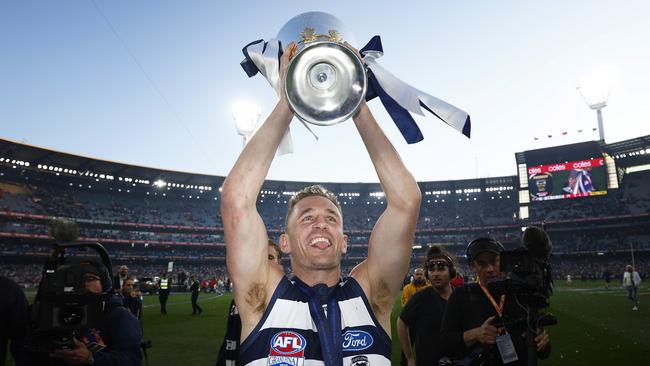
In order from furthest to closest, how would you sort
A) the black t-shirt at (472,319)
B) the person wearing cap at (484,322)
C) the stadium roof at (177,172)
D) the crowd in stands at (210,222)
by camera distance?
the crowd in stands at (210,222) < the stadium roof at (177,172) < the black t-shirt at (472,319) < the person wearing cap at (484,322)

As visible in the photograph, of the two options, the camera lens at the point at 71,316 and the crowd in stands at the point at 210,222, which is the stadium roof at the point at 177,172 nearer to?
the crowd in stands at the point at 210,222

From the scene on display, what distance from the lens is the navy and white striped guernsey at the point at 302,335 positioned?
2.17 meters

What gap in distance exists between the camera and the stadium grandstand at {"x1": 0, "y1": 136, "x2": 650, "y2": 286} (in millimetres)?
46719

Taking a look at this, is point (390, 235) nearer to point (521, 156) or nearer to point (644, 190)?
point (521, 156)

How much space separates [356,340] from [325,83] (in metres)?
1.42

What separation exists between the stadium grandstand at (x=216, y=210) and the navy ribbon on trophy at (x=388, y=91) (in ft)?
158

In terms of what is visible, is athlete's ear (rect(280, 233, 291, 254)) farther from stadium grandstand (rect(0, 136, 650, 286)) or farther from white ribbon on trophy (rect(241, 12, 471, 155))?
stadium grandstand (rect(0, 136, 650, 286))

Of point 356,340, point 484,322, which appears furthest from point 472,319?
point 356,340

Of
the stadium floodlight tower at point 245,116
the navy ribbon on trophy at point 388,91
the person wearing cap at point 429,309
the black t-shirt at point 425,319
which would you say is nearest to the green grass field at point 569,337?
the person wearing cap at point 429,309

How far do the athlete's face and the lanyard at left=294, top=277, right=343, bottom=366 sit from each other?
0.44ft

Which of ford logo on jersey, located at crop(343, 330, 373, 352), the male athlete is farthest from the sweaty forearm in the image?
ford logo on jersey, located at crop(343, 330, 373, 352)

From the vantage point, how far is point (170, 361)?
858 centimetres

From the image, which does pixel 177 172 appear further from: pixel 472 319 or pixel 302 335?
pixel 302 335

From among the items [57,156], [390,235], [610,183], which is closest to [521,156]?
[610,183]
